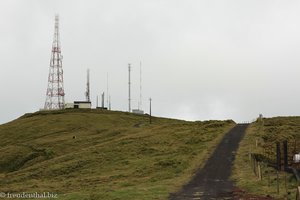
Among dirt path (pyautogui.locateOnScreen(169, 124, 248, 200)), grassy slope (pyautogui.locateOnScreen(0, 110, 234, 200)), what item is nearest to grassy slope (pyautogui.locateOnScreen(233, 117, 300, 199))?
dirt path (pyautogui.locateOnScreen(169, 124, 248, 200))

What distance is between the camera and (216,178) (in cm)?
3934

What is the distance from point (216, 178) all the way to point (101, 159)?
21.5m

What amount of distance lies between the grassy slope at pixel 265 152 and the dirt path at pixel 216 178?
0.95 metres

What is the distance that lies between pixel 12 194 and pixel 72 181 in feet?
23.9

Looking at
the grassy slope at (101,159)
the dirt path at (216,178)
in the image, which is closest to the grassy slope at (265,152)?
the dirt path at (216,178)

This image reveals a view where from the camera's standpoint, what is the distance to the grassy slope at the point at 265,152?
1221 inches

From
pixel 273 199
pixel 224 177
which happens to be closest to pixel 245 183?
pixel 224 177

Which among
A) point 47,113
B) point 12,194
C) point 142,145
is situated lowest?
point 12,194

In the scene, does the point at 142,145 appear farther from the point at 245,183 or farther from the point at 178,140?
the point at 245,183

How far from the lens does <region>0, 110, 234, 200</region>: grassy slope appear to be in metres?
40.1

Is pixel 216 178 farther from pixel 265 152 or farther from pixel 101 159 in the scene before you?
pixel 101 159

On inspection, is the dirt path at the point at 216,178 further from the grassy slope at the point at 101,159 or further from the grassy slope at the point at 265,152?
the grassy slope at the point at 101,159

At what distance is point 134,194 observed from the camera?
3234 cm

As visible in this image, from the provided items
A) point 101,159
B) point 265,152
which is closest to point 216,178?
point 265,152
